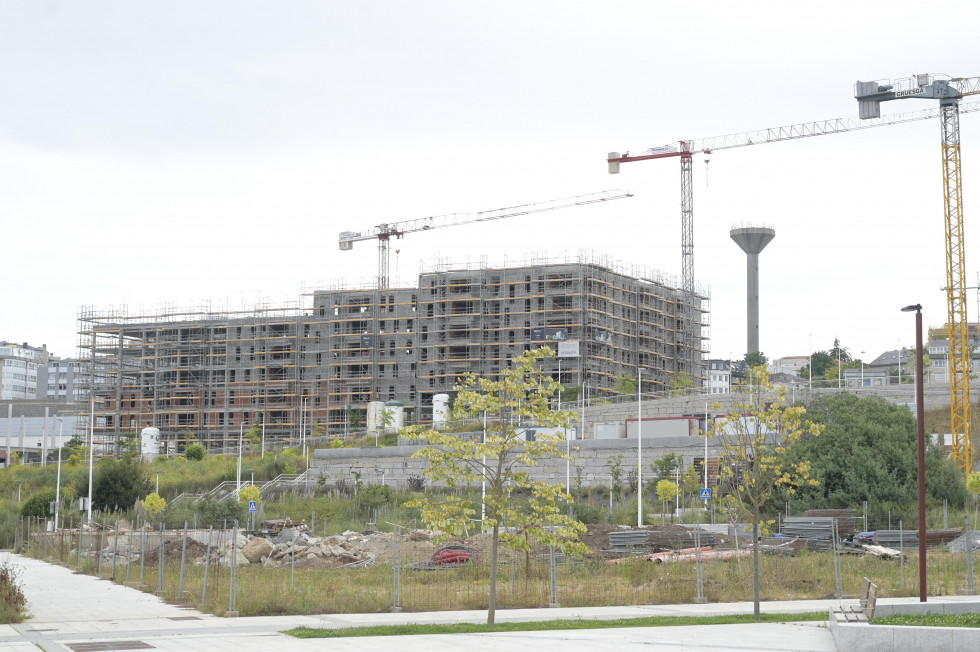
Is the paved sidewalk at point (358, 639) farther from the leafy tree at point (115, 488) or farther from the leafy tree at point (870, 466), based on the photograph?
the leafy tree at point (115, 488)

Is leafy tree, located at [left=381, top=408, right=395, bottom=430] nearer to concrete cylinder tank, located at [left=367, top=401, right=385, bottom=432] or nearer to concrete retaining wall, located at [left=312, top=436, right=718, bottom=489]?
concrete cylinder tank, located at [left=367, top=401, right=385, bottom=432]

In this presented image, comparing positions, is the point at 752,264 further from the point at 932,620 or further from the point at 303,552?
the point at 932,620

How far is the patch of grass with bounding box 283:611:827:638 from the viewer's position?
21922 millimetres

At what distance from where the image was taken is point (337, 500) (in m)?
70.8

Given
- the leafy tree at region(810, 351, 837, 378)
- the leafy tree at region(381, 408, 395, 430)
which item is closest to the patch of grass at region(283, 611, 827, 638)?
the leafy tree at region(381, 408, 395, 430)

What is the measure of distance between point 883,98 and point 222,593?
234 ft

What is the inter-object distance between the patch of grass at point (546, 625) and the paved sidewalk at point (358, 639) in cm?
65

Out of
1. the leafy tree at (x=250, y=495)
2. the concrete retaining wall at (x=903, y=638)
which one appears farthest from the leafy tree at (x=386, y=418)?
the concrete retaining wall at (x=903, y=638)

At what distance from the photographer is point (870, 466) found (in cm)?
5141

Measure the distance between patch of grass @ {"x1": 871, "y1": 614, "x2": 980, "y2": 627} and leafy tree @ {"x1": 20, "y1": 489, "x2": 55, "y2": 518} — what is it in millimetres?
60691

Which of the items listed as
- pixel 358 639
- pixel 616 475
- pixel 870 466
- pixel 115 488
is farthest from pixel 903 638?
pixel 115 488

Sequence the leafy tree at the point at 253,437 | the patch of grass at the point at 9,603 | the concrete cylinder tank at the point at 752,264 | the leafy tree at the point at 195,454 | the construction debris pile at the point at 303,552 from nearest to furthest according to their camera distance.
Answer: the patch of grass at the point at 9,603 → the construction debris pile at the point at 303,552 → the leafy tree at the point at 195,454 → the leafy tree at the point at 253,437 → the concrete cylinder tank at the point at 752,264

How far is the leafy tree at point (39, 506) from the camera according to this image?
6962cm

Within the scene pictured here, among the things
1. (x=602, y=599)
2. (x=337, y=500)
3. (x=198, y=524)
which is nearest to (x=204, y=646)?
(x=602, y=599)
